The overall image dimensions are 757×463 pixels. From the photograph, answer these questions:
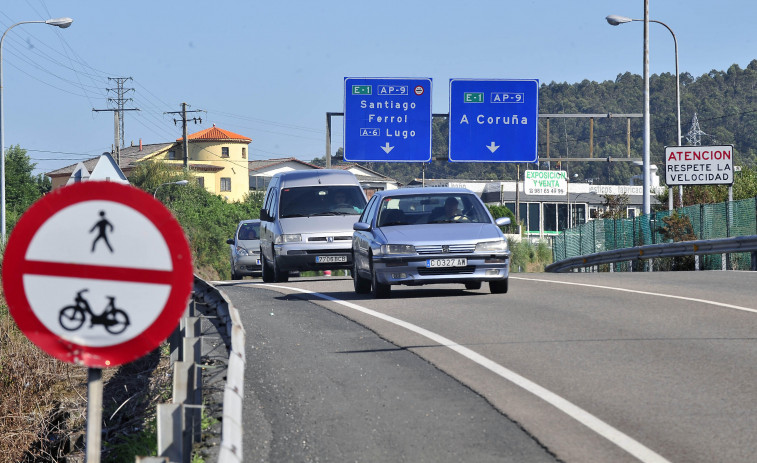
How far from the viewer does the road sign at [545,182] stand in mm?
86625

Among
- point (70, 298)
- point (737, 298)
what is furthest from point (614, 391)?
point (737, 298)

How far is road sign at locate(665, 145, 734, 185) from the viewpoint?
3067 cm

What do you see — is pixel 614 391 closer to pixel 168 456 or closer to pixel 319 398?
pixel 319 398

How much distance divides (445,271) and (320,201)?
7.15 m

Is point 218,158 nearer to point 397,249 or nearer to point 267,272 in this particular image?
point 267,272

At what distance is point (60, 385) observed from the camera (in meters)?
13.5

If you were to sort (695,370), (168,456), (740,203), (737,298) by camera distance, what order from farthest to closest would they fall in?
(740,203), (737,298), (695,370), (168,456)

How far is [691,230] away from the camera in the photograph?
31031 millimetres

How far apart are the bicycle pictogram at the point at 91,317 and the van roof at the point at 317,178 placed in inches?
704

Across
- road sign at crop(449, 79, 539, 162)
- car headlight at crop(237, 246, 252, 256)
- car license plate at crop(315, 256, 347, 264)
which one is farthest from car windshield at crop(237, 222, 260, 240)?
car license plate at crop(315, 256, 347, 264)

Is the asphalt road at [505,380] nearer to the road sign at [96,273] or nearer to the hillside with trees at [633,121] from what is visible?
the road sign at [96,273]

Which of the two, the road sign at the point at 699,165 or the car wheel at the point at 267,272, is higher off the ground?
the road sign at the point at 699,165

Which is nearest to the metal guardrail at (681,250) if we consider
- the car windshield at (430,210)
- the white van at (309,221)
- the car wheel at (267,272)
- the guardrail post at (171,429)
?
the white van at (309,221)

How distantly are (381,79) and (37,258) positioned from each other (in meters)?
31.6
